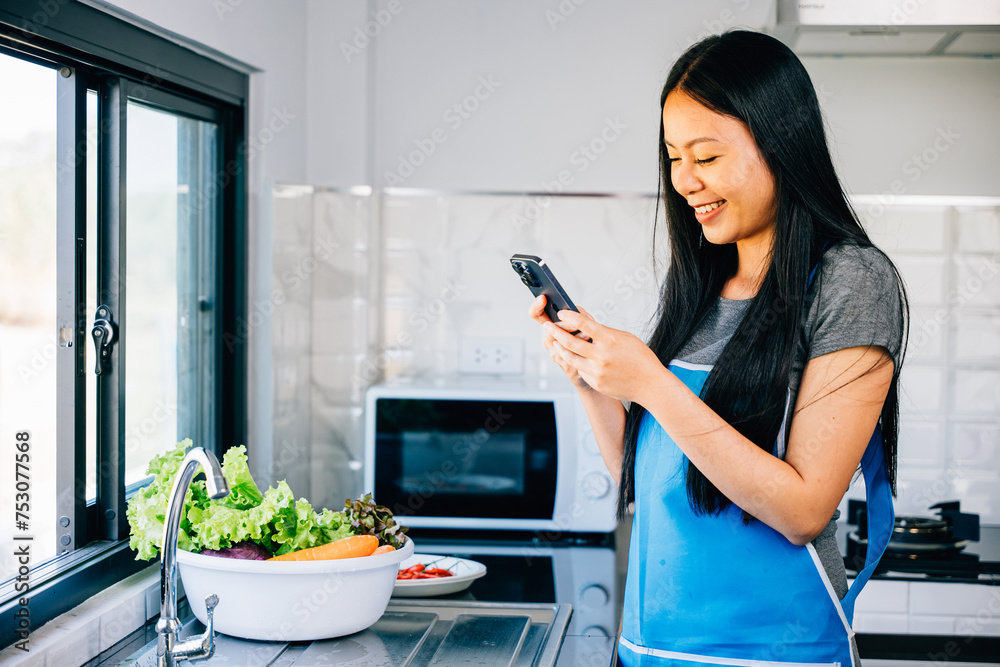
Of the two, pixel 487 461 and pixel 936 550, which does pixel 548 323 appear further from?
pixel 936 550

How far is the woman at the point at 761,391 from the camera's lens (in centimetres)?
91

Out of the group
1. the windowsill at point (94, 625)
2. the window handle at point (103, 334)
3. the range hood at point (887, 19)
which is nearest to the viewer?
the windowsill at point (94, 625)

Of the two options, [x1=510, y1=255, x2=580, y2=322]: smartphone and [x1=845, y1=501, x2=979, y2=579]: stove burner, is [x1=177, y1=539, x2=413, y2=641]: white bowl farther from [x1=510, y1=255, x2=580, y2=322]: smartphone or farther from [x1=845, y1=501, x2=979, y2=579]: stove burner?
[x1=845, y1=501, x2=979, y2=579]: stove burner

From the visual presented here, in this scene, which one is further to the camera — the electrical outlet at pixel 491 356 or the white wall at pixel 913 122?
the electrical outlet at pixel 491 356

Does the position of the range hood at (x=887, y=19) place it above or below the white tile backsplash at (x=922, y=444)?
above

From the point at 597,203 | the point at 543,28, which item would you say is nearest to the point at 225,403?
the point at 597,203

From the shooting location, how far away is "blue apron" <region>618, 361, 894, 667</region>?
97 centimetres

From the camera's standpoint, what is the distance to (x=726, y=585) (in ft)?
3.25

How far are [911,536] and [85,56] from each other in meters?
1.75

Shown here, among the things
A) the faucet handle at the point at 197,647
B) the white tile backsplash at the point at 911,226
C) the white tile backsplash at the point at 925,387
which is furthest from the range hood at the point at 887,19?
the faucet handle at the point at 197,647

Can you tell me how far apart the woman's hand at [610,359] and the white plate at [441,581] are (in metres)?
0.62

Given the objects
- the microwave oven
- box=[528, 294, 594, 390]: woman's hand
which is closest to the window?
the microwave oven

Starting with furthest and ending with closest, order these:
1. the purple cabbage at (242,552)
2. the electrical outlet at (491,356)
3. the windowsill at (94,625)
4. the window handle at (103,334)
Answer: the electrical outlet at (491,356)
the window handle at (103,334)
the purple cabbage at (242,552)
the windowsill at (94,625)

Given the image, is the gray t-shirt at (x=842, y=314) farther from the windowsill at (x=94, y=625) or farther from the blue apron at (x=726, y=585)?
the windowsill at (x=94, y=625)
